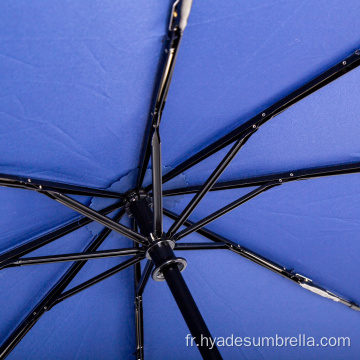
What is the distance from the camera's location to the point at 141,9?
1554 millimetres

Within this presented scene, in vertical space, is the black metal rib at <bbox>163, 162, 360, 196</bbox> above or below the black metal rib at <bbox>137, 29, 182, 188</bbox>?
below

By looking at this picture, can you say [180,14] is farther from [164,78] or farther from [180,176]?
[180,176]

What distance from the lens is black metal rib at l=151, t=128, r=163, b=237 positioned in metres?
1.97

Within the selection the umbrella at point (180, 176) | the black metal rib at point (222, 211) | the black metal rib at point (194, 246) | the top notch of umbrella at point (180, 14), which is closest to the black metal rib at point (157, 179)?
the umbrella at point (180, 176)

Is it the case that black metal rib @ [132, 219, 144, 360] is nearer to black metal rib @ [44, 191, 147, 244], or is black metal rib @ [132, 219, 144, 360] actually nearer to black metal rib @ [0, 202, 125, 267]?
black metal rib @ [0, 202, 125, 267]

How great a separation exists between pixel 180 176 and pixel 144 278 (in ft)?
1.97

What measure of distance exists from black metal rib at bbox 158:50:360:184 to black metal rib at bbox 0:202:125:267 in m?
0.50

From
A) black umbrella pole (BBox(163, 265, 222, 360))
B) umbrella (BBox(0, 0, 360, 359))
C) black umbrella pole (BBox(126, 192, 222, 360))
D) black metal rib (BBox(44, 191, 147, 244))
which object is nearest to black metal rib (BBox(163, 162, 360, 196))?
umbrella (BBox(0, 0, 360, 359))

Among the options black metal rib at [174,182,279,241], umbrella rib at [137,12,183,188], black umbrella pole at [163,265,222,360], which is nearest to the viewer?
umbrella rib at [137,12,183,188]

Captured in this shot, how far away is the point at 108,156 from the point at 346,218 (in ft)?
4.26

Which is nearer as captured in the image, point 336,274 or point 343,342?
point 336,274

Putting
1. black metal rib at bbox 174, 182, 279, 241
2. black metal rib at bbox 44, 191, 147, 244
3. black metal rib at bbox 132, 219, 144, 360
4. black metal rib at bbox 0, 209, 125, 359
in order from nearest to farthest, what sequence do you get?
black metal rib at bbox 44, 191, 147, 244 → black metal rib at bbox 174, 182, 279, 241 → black metal rib at bbox 0, 209, 125, 359 → black metal rib at bbox 132, 219, 144, 360

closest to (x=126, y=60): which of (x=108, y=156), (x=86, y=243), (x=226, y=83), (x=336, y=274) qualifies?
(x=226, y=83)

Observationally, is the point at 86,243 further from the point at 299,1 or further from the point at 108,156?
the point at 299,1
